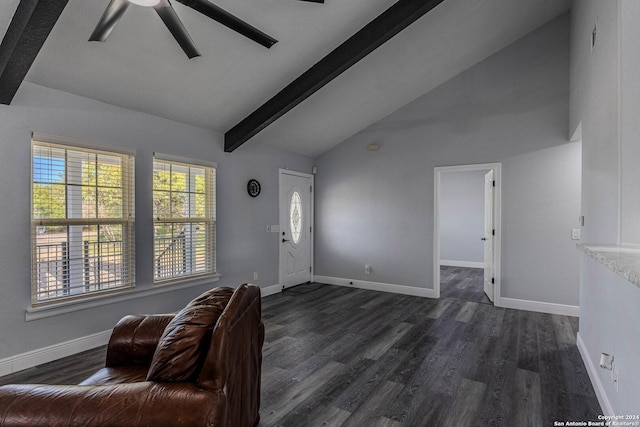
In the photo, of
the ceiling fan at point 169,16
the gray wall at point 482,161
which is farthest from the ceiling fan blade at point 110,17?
the gray wall at point 482,161

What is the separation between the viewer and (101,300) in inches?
128

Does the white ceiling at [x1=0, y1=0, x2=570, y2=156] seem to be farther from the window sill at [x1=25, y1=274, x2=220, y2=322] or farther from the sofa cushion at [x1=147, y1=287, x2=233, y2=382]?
the sofa cushion at [x1=147, y1=287, x2=233, y2=382]

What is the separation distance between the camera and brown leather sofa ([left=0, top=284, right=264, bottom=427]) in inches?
45.5

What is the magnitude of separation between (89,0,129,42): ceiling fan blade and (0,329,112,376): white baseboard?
269cm

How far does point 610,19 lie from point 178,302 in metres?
4.82

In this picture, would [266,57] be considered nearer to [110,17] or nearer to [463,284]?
[110,17]

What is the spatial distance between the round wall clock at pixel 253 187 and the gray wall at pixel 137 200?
0.09 m

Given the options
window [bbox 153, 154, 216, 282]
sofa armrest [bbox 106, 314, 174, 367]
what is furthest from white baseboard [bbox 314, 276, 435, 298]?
sofa armrest [bbox 106, 314, 174, 367]

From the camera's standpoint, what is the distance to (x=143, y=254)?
11.9 ft

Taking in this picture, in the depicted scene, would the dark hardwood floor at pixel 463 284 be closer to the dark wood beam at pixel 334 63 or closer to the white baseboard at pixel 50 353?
the dark wood beam at pixel 334 63

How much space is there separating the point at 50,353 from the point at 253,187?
3.03m

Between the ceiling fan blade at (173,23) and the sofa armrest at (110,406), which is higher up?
the ceiling fan blade at (173,23)

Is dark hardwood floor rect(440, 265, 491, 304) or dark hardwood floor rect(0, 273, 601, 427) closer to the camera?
dark hardwood floor rect(0, 273, 601, 427)

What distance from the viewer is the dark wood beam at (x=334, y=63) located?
3.15 metres
